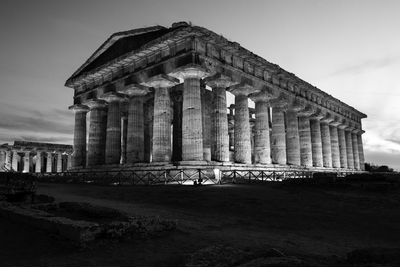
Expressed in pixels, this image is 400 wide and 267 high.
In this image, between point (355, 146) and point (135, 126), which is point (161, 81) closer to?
point (135, 126)

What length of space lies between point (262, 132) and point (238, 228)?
22.7 meters

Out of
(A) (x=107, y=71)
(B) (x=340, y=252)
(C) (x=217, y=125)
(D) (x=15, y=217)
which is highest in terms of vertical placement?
(A) (x=107, y=71)

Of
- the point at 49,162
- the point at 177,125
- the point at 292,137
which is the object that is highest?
the point at 177,125

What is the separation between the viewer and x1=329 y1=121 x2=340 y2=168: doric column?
4442cm

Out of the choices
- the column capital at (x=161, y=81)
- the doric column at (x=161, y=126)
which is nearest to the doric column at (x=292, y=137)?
the doric column at (x=161, y=126)

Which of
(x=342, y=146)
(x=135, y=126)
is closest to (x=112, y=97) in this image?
(x=135, y=126)

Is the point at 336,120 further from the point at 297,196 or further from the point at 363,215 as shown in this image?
the point at 363,215

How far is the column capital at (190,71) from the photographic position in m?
23.3

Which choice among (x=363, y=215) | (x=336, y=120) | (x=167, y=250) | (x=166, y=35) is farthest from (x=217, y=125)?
(x=336, y=120)

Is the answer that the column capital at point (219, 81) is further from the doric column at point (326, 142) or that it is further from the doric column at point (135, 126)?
the doric column at point (326, 142)

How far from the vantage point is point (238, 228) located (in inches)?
347

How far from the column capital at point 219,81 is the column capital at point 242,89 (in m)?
1.29

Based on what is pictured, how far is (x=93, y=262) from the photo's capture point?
203 inches

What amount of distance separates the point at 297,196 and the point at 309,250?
29.5 ft
